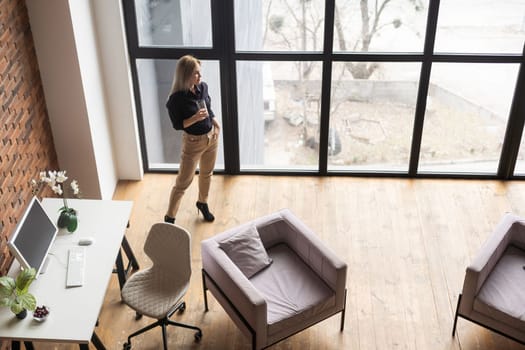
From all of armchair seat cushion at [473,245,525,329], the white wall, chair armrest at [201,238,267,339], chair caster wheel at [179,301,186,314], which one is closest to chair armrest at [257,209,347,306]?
chair armrest at [201,238,267,339]

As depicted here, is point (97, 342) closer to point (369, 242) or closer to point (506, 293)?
point (369, 242)

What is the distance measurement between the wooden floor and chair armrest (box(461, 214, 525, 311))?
1.42 ft

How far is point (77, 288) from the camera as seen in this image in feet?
13.9

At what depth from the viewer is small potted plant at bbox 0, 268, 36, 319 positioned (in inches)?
153

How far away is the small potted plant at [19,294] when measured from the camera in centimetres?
388

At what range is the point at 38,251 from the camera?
14.0 feet

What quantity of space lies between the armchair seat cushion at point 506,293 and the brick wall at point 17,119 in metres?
3.33

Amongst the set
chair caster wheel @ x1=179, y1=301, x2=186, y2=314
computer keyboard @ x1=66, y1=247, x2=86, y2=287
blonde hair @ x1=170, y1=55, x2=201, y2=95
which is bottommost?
chair caster wheel @ x1=179, y1=301, x2=186, y2=314

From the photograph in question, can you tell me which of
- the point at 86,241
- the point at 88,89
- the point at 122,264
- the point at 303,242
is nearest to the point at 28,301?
the point at 86,241

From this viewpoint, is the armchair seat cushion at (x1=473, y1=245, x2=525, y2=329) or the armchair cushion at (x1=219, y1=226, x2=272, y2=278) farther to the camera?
the armchair cushion at (x1=219, y1=226, x2=272, y2=278)

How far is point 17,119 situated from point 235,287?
2.04m

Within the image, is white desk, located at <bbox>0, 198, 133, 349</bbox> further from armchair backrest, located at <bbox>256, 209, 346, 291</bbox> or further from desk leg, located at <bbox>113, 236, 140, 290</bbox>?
armchair backrest, located at <bbox>256, 209, 346, 291</bbox>

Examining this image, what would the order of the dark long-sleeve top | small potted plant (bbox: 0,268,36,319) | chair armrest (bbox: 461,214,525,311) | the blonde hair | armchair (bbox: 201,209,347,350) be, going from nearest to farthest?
small potted plant (bbox: 0,268,36,319) < armchair (bbox: 201,209,347,350) < chair armrest (bbox: 461,214,525,311) < the blonde hair < the dark long-sleeve top

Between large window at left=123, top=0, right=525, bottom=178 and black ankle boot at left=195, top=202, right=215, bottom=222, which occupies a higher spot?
large window at left=123, top=0, right=525, bottom=178
